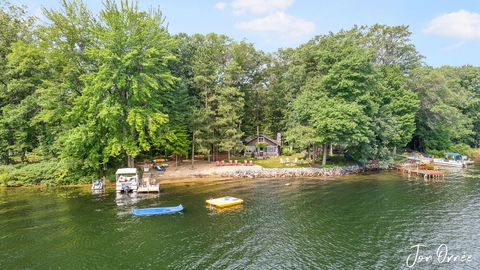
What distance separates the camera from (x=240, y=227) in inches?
864

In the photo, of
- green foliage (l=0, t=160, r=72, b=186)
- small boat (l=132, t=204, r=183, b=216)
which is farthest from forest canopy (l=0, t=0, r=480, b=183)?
small boat (l=132, t=204, r=183, b=216)

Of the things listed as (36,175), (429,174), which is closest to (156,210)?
(36,175)

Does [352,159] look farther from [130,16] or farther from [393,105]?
[130,16]

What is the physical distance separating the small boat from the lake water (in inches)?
24.6

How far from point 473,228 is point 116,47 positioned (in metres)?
38.9

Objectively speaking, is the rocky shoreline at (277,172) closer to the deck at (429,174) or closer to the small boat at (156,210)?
the deck at (429,174)

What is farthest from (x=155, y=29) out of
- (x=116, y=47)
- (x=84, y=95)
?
(x=84, y=95)

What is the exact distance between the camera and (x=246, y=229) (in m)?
21.6

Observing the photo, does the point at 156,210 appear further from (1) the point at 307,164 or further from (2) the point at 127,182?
(1) the point at 307,164

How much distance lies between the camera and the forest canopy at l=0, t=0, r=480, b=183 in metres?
37.1

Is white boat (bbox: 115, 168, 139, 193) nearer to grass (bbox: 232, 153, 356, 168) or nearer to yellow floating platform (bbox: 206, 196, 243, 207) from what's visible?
yellow floating platform (bbox: 206, 196, 243, 207)

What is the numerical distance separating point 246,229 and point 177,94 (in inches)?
1241

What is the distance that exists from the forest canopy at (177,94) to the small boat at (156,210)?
14.1m

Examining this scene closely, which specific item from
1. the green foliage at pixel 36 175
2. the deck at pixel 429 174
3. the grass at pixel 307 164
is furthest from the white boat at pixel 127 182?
the deck at pixel 429 174
